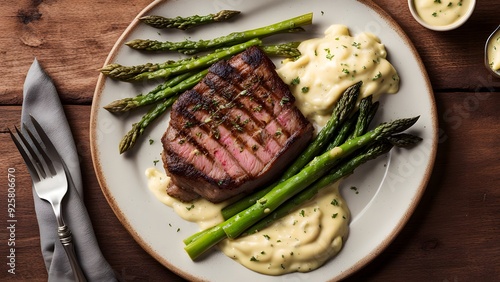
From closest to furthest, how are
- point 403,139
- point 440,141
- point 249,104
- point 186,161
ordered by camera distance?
point 186,161 → point 249,104 → point 403,139 → point 440,141

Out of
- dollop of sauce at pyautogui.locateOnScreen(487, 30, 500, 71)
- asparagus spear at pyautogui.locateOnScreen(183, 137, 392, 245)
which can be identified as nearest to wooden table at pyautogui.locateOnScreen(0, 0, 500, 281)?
dollop of sauce at pyautogui.locateOnScreen(487, 30, 500, 71)

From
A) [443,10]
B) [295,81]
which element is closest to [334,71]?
[295,81]

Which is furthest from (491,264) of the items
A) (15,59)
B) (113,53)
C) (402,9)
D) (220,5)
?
(15,59)

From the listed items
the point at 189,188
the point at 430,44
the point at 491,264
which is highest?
the point at 430,44

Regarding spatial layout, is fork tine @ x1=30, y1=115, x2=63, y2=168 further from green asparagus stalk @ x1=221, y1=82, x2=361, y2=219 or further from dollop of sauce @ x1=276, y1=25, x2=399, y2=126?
dollop of sauce @ x1=276, y1=25, x2=399, y2=126

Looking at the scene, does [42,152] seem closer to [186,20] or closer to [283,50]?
[186,20]

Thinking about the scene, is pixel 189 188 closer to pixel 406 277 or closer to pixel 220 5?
pixel 220 5
